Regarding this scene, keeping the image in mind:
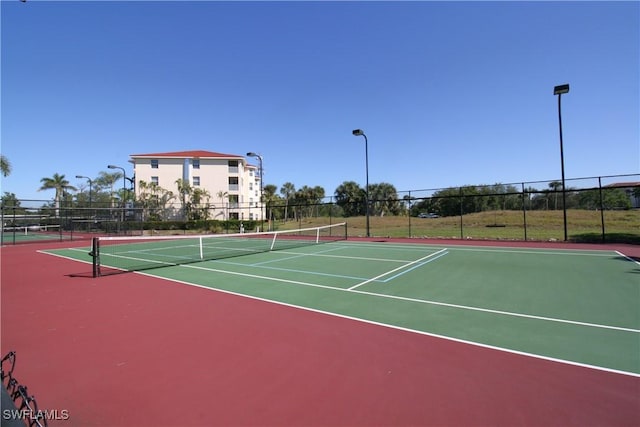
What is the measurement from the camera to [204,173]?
4809 cm

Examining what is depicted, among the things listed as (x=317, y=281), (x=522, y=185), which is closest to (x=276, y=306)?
(x=317, y=281)

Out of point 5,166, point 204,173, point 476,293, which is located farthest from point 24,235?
point 476,293

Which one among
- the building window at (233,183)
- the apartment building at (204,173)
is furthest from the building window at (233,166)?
the building window at (233,183)

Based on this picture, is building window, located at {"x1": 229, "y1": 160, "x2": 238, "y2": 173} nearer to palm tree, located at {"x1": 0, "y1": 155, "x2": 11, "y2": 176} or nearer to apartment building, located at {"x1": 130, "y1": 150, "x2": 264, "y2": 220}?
apartment building, located at {"x1": 130, "y1": 150, "x2": 264, "y2": 220}

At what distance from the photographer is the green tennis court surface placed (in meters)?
4.39

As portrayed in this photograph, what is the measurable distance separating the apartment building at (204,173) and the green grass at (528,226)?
2080 cm

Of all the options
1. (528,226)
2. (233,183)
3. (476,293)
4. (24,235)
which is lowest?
(476,293)

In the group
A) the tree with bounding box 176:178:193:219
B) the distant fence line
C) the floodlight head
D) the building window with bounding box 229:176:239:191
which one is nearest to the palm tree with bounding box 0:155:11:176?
the distant fence line

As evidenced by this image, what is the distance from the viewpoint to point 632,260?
11188 millimetres

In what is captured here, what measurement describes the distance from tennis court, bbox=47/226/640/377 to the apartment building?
35.3m

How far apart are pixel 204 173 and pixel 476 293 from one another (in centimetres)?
4717

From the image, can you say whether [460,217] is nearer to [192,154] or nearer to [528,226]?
[528,226]

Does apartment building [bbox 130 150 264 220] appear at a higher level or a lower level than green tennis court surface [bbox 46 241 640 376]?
higher

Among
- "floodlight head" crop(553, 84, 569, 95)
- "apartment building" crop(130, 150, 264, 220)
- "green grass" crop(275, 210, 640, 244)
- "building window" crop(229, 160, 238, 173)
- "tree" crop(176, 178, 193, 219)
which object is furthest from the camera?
"building window" crop(229, 160, 238, 173)
